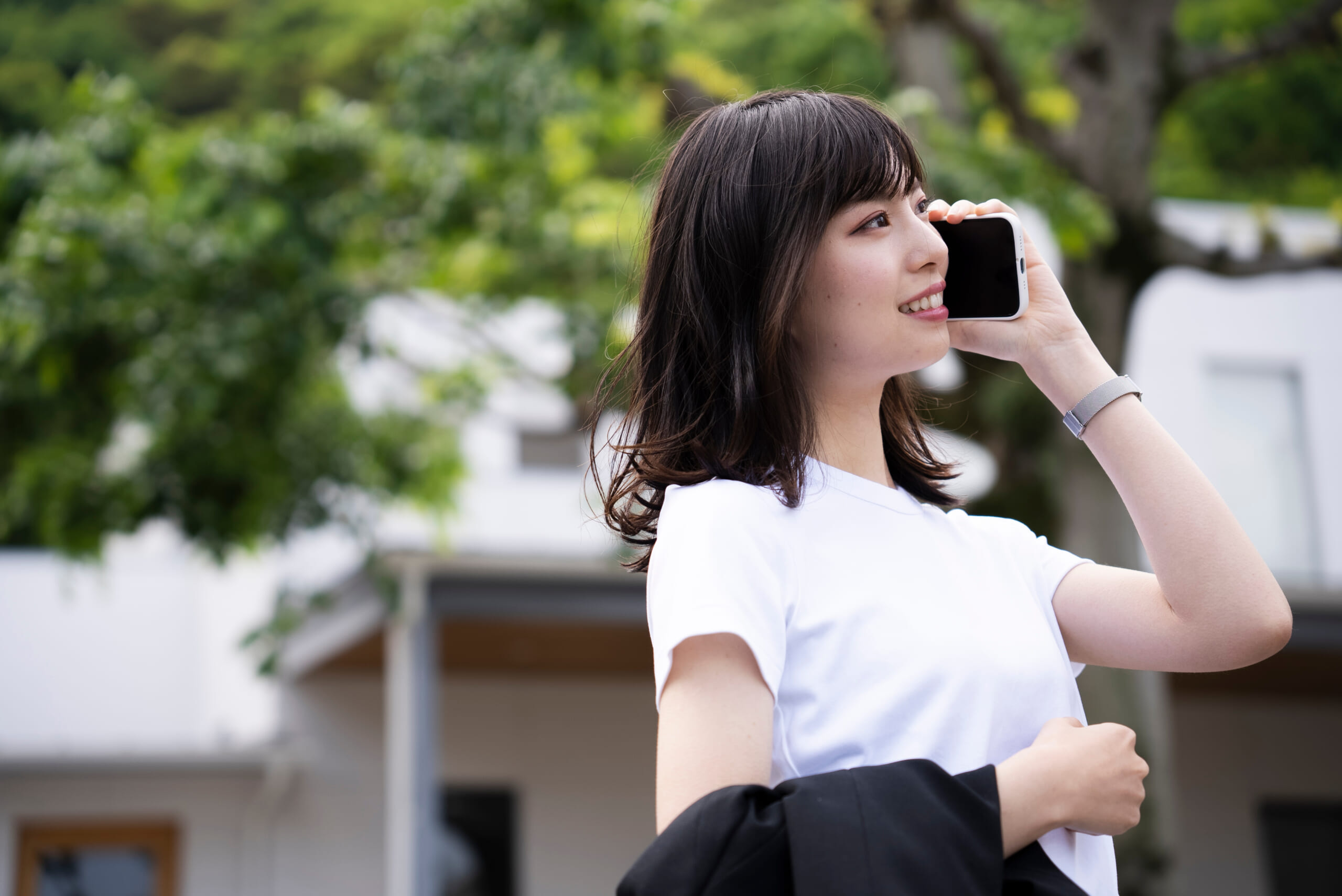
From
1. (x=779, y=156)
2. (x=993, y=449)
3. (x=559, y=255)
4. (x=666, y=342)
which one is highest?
(x=559, y=255)

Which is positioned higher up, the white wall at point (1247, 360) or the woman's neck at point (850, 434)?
the white wall at point (1247, 360)

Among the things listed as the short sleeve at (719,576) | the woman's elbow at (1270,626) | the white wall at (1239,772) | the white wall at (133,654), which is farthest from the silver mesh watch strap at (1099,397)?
the white wall at (1239,772)

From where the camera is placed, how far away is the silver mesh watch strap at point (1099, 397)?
1.25 metres

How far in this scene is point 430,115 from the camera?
595 centimetres

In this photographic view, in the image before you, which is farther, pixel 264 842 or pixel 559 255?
pixel 264 842

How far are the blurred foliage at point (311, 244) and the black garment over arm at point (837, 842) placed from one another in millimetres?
3997

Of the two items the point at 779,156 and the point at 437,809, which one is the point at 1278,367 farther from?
the point at 779,156

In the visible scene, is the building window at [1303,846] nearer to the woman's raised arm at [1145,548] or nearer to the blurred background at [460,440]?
the blurred background at [460,440]

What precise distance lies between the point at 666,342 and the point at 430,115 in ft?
16.4

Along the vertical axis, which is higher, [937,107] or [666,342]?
[937,107]

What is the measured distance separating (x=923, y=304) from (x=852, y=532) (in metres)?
0.23

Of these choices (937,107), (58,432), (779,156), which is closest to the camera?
(779,156)

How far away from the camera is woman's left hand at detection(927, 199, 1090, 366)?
131cm

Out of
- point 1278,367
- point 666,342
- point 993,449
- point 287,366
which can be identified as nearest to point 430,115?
point 287,366
